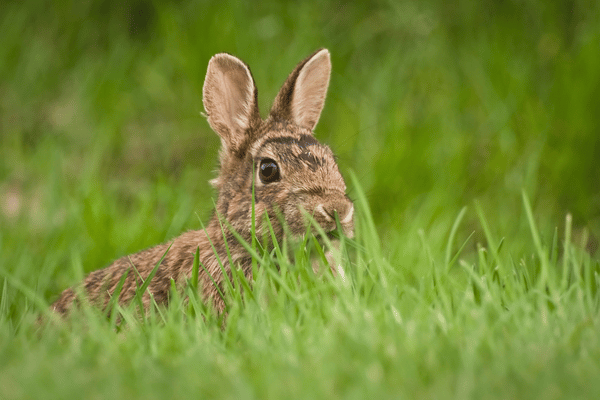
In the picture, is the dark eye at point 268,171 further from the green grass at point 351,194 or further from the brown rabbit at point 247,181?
the green grass at point 351,194

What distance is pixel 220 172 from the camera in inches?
157

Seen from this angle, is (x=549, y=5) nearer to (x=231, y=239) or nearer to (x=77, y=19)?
(x=231, y=239)

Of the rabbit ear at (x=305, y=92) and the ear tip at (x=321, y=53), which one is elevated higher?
the ear tip at (x=321, y=53)

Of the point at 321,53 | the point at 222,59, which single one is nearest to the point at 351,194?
the point at 321,53

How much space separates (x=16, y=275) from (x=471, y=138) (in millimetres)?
4002

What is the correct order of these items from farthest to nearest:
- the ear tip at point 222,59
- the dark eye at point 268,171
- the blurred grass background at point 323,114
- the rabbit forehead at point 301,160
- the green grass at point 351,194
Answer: the blurred grass background at point 323,114 → the ear tip at point 222,59 → the dark eye at point 268,171 → the rabbit forehead at point 301,160 → the green grass at point 351,194

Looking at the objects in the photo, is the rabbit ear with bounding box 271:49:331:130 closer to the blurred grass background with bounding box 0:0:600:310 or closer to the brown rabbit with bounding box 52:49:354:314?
the brown rabbit with bounding box 52:49:354:314

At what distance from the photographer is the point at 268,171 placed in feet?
11.7

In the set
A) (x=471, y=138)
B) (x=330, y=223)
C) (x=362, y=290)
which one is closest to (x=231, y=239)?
(x=330, y=223)

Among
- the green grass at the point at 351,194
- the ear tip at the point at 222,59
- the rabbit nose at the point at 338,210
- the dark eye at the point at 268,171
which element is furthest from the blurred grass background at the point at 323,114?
the ear tip at the point at 222,59

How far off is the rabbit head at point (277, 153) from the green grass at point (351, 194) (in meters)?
0.29

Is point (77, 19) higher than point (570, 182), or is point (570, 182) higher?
point (77, 19)

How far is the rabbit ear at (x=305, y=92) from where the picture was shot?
3.88 metres

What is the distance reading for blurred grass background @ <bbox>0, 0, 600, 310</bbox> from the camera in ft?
16.1
